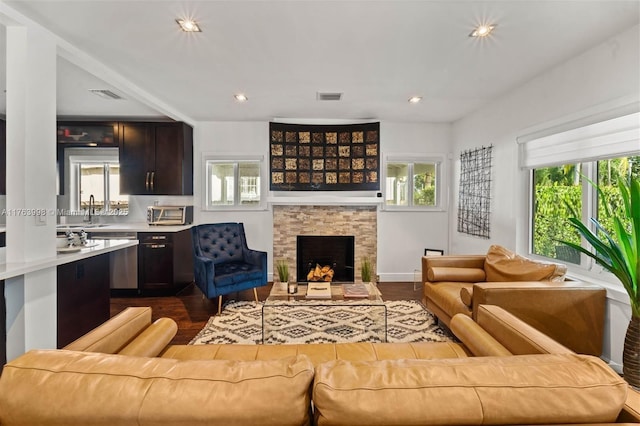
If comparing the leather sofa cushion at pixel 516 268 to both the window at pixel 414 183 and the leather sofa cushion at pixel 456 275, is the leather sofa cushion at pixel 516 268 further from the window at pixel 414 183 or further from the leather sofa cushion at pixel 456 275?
the window at pixel 414 183

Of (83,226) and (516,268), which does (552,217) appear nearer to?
(516,268)

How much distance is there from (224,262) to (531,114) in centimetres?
391

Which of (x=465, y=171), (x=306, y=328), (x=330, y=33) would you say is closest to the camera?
(x=330, y=33)

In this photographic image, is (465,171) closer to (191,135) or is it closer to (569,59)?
(569,59)

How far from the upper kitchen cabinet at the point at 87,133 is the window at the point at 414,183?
13.8 feet

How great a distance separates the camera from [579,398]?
0.84 metres

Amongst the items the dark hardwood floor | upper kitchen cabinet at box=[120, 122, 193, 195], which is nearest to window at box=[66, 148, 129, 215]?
upper kitchen cabinet at box=[120, 122, 193, 195]

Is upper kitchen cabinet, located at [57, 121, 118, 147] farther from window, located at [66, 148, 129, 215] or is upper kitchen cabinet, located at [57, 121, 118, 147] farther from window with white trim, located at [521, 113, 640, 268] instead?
window with white trim, located at [521, 113, 640, 268]

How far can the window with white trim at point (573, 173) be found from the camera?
2.39 meters

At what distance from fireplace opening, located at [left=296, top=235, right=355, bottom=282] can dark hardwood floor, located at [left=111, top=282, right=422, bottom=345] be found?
56 centimetres

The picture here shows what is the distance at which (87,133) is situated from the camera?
4602mm

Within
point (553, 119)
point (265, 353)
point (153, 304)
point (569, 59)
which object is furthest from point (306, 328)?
point (569, 59)

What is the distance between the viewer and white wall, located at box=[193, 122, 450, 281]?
Answer: 500 centimetres

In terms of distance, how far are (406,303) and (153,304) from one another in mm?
3163
